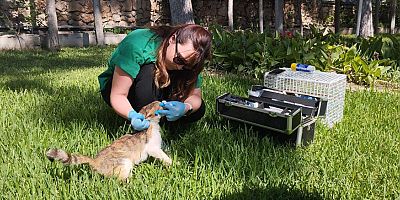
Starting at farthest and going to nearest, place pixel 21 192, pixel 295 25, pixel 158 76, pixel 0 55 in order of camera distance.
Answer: pixel 295 25 < pixel 0 55 < pixel 158 76 < pixel 21 192

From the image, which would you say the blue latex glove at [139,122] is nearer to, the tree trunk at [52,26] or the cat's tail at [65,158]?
the cat's tail at [65,158]

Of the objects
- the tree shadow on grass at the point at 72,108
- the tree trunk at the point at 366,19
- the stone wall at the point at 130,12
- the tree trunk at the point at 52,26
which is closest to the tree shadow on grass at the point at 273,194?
the tree shadow on grass at the point at 72,108

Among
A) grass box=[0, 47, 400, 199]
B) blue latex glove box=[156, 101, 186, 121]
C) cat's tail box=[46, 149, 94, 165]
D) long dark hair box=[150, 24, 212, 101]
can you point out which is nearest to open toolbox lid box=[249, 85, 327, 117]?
grass box=[0, 47, 400, 199]

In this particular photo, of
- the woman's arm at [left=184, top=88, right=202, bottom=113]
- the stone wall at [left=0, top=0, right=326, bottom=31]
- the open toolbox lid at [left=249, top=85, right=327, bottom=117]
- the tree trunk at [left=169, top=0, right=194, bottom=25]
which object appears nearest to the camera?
the woman's arm at [left=184, top=88, right=202, bottom=113]

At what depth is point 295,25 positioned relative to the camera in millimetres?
16141

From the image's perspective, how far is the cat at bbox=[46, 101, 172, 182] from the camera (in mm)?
1937

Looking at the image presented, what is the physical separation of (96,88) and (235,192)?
2451 millimetres

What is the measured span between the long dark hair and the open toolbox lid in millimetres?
485

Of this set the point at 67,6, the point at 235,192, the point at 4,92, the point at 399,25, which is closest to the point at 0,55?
the point at 4,92

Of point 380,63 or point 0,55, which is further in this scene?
point 0,55

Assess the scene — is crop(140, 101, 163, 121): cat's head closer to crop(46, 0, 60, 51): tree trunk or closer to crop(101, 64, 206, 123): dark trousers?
crop(101, 64, 206, 123): dark trousers

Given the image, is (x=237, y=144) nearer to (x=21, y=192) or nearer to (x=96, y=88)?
(x=21, y=192)

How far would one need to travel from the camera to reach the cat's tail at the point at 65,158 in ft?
5.65

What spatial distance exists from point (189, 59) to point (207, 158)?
1.80 feet
